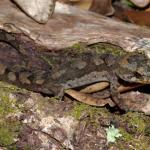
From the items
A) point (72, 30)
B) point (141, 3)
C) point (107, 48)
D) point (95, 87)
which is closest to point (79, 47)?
point (72, 30)

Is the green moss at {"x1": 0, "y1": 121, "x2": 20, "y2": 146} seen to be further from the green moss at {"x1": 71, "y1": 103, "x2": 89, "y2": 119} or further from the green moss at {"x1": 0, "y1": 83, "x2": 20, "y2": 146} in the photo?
the green moss at {"x1": 71, "y1": 103, "x2": 89, "y2": 119}

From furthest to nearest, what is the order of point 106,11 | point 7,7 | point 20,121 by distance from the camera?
point 106,11 < point 7,7 < point 20,121

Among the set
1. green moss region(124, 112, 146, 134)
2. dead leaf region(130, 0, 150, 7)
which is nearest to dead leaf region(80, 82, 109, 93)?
green moss region(124, 112, 146, 134)

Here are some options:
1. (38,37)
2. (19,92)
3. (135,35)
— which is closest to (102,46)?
(135,35)

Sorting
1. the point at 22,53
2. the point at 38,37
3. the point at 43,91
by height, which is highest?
the point at 38,37

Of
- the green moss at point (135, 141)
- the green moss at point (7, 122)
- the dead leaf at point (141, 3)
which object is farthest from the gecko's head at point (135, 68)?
the green moss at point (7, 122)

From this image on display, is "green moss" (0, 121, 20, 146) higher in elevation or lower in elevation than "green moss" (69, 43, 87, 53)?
lower

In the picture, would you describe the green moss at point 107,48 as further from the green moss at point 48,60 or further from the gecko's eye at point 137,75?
the green moss at point 48,60

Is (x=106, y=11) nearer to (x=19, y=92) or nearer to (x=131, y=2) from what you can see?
(x=131, y=2)
